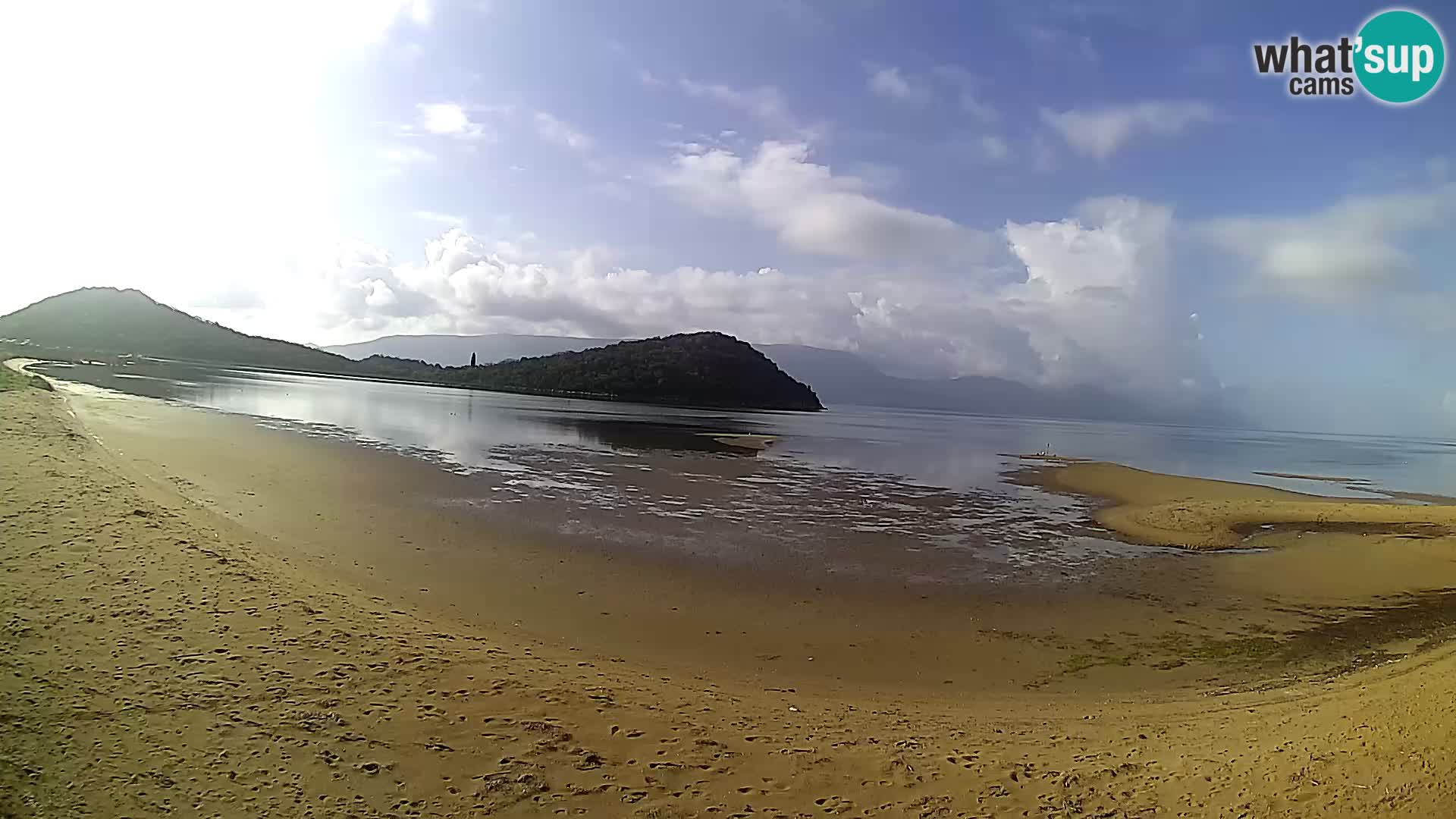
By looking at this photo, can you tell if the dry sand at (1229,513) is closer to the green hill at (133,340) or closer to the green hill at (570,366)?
the green hill at (570,366)

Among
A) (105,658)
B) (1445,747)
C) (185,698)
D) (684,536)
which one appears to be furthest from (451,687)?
(684,536)

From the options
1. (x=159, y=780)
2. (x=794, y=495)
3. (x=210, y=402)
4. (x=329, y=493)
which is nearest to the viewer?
(x=159, y=780)

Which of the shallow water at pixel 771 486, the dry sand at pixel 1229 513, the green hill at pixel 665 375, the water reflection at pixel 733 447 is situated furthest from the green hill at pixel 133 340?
the dry sand at pixel 1229 513

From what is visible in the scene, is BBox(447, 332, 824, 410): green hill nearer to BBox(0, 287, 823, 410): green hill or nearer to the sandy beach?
BBox(0, 287, 823, 410): green hill

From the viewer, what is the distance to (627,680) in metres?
8.18

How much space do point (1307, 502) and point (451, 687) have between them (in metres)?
33.4

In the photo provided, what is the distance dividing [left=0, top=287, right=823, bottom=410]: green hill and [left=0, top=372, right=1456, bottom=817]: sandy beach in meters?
111

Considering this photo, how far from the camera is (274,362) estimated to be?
184m

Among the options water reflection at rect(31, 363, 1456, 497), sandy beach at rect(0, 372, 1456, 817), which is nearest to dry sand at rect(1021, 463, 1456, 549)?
water reflection at rect(31, 363, 1456, 497)

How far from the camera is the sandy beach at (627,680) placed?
5.55 metres

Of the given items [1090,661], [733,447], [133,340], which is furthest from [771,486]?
[133,340]

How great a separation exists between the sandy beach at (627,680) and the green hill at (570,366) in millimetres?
110564

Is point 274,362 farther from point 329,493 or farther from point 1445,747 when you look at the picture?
point 1445,747

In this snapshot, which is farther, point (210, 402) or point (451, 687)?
point (210, 402)
